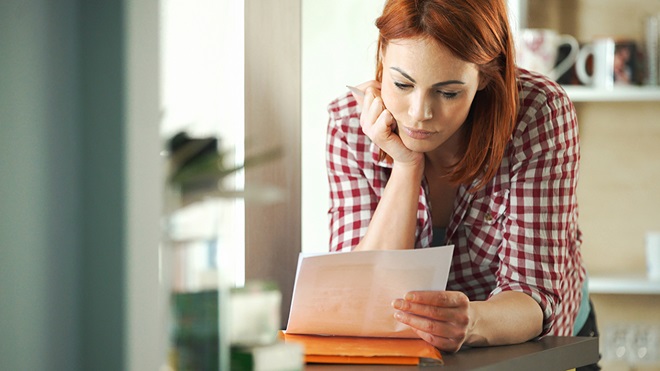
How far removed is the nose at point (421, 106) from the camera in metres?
1.16

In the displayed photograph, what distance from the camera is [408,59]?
1151mm

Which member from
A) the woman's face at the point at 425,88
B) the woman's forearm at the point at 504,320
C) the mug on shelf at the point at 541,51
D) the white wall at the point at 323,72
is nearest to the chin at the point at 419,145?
the woman's face at the point at 425,88

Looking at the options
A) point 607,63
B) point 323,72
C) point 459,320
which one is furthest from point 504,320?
point 607,63

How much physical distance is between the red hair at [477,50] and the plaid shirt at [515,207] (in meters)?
0.03

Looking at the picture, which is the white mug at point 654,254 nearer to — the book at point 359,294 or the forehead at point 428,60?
the forehead at point 428,60

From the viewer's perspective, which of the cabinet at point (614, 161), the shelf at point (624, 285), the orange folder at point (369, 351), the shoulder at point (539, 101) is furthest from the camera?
the cabinet at point (614, 161)

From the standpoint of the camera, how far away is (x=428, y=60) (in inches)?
44.8

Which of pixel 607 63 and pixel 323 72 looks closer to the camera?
pixel 323 72

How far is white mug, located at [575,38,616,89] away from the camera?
6.61ft

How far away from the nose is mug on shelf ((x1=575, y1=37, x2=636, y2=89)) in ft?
3.27

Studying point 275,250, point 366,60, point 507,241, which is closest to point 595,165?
point 366,60

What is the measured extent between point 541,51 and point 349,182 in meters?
0.85

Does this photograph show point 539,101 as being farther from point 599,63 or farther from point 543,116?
point 599,63

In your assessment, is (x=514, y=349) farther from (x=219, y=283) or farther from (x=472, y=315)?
(x=219, y=283)
